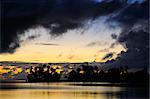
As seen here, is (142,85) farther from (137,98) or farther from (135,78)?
(137,98)

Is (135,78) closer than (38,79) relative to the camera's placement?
Yes

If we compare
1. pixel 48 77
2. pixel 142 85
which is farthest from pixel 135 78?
pixel 48 77

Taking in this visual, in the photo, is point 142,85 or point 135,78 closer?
point 135,78

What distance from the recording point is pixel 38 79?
19838 cm

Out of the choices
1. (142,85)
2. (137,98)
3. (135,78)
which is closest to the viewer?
(137,98)

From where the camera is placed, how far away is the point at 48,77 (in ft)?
620

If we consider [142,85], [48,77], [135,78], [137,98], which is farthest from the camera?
[48,77]

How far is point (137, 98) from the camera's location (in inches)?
2514

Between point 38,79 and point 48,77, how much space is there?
1059 cm

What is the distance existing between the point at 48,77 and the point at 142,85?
56.0 meters

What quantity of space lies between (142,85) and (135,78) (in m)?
12.3

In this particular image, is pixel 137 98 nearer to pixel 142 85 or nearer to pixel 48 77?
pixel 142 85

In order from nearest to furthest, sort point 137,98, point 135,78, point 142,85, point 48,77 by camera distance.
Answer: point 137,98
point 135,78
point 142,85
point 48,77

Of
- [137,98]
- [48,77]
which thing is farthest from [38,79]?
[137,98]
